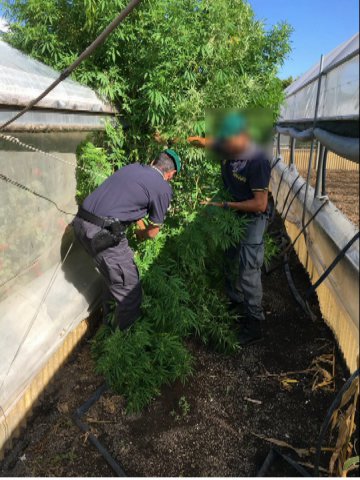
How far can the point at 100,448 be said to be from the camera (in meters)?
2.67

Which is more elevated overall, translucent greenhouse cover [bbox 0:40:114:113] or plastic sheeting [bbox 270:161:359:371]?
translucent greenhouse cover [bbox 0:40:114:113]

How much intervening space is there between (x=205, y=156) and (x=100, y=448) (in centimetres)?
280

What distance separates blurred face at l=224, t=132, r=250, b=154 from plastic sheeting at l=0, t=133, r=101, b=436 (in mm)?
1512

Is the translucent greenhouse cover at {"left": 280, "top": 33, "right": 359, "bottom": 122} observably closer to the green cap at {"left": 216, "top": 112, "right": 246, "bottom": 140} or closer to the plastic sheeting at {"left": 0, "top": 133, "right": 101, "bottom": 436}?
the green cap at {"left": 216, "top": 112, "right": 246, "bottom": 140}

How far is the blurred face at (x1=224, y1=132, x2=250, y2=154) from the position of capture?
11.1ft

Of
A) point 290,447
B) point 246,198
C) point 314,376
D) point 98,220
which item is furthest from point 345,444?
point 98,220

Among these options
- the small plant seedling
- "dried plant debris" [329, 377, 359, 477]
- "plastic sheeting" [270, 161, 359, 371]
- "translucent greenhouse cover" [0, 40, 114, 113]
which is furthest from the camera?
the small plant seedling

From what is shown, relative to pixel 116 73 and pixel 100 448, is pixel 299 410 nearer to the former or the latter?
pixel 100 448

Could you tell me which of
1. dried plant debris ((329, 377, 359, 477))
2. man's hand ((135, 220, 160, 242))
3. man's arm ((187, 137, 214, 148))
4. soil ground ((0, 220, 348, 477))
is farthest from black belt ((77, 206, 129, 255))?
dried plant debris ((329, 377, 359, 477))

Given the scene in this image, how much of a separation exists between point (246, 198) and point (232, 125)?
0.75 meters

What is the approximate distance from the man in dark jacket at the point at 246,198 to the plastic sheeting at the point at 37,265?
1.38 meters

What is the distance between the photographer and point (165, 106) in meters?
3.40

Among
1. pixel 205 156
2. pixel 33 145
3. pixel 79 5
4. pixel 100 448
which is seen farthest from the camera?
pixel 205 156

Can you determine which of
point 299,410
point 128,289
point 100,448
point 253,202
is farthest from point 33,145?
point 299,410
